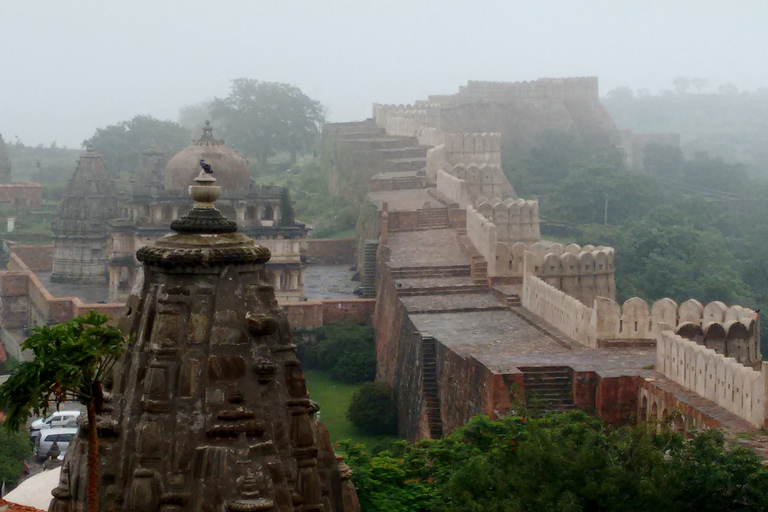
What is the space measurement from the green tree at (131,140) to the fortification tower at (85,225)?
22.5 m

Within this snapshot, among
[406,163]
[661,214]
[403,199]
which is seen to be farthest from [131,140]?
[403,199]

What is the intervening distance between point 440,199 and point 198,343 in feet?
99.9

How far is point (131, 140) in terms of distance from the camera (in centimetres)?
6806

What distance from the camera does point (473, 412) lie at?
19391 millimetres

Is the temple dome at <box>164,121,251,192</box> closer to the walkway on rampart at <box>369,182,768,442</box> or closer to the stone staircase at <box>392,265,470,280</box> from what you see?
the walkway on rampart at <box>369,182,768,442</box>

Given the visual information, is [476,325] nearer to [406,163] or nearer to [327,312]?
[327,312]

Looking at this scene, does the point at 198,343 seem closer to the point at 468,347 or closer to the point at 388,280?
the point at 468,347

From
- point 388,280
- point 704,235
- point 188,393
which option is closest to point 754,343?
point 388,280

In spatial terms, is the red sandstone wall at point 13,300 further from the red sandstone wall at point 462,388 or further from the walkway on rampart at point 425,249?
the red sandstone wall at point 462,388

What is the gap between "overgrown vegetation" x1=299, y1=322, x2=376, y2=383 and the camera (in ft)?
97.3

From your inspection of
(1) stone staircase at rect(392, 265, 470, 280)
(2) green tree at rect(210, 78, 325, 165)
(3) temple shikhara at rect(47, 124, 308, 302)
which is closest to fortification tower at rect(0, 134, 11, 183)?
(2) green tree at rect(210, 78, 325, 165)

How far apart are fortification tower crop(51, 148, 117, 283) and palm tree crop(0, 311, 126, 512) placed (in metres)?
35.2

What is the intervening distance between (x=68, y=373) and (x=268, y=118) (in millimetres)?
61412

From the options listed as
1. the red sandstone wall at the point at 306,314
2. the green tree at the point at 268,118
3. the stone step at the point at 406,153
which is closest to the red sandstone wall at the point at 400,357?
the red sandstone wall at the point at 306,314
